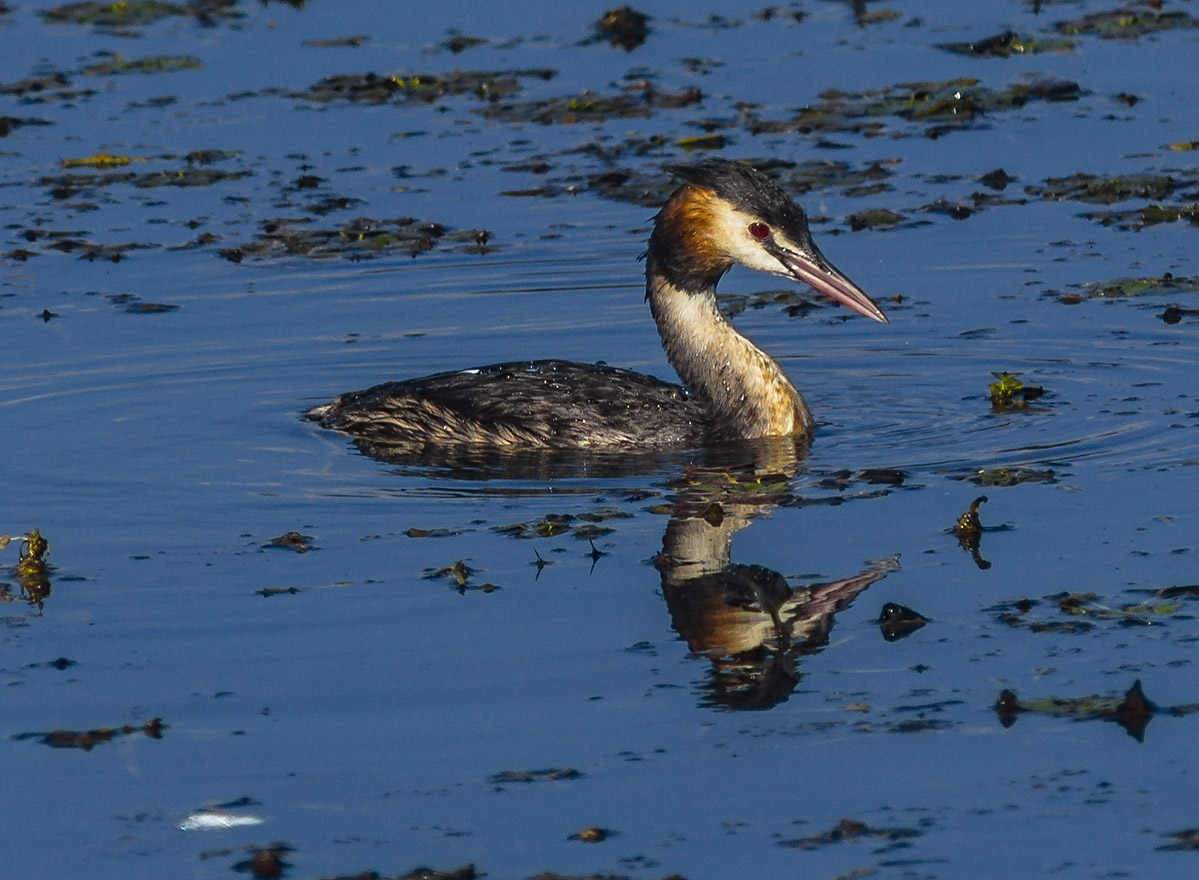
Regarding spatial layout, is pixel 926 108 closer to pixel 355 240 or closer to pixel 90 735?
pixel 355 240

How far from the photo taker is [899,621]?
8.23 m

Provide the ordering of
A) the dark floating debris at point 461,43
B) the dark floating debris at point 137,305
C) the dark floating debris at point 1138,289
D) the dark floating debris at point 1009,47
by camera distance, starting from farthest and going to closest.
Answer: the dark floating debris at point 461,43 → the dark floating debris at point 1009,47 → the dark floating debris at point 137,305 → the dark floating debris at point 1138,289

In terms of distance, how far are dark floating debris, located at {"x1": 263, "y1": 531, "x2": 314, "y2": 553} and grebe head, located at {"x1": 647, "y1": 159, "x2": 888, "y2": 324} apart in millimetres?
3073

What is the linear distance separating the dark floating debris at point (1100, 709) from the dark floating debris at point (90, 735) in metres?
2.93

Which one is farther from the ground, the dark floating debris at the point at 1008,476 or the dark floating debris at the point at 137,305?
the dark floating debris at the point at 137,305

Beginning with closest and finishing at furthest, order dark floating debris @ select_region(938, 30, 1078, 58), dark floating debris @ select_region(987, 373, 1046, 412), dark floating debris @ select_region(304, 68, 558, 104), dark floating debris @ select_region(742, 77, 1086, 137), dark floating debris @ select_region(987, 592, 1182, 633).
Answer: dark floating debris @ select_region(987, 592, 1182, 633) < dark floating debris @ select_region(987, 373, 1046, 412) < dark floating debris @ select_region(742, 77, 1086, 137) < dark floating debris @ select_region(304, 68, 558, 104) < dark floating debris @ select_region(938, 30, 1078, 58)

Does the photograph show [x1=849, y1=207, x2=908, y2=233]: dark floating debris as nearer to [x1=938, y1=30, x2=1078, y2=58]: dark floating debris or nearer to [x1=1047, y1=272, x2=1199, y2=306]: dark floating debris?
[x1=1047, y1=272, x2=1199, y2=306]: dark floating debris

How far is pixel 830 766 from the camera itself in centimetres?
704

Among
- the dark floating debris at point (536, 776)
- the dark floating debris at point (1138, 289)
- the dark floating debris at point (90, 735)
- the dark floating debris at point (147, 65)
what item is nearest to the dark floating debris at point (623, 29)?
the dark floating debris at point (147, 65)

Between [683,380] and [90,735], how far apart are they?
5.33 meters

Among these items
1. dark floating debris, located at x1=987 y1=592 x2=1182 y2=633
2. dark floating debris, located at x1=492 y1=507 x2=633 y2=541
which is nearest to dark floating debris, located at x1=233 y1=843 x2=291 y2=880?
dark floating debris, located at x1=987 y1=592 x2=1182 y2=633

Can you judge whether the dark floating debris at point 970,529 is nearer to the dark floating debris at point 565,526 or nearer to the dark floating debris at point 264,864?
the dark floating debris at point 565,526

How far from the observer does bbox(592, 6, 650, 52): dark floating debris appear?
69.7 feet

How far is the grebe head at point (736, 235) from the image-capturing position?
11.6 meters
